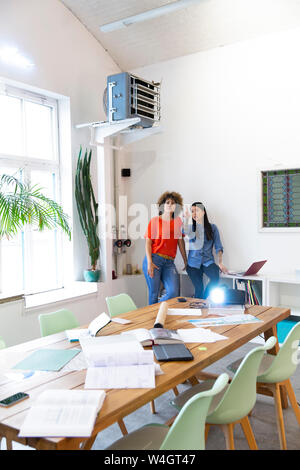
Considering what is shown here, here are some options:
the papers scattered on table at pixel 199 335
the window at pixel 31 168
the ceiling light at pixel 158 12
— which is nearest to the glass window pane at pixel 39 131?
the window at pixel 31 168

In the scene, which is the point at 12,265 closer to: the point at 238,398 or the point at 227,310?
the point at 227,310

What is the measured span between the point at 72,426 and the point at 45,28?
466cm

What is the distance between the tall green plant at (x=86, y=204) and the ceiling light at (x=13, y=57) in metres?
1.18

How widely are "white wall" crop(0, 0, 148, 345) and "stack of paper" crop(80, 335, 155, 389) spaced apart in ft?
7.65

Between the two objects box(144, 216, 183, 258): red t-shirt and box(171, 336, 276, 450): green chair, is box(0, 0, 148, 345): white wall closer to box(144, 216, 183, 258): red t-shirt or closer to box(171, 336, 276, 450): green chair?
box(144, 216, 183, 258): red t-shirt

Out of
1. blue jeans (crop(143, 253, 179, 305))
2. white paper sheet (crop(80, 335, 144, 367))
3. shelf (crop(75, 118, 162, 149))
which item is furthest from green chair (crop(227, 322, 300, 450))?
shelf (crop(75, 118, 162, 149))

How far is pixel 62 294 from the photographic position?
503cm

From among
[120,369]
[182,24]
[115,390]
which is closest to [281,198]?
[182,24]

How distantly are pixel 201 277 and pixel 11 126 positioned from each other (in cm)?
288

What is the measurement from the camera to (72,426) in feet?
4.86

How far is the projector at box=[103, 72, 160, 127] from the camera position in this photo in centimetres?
445

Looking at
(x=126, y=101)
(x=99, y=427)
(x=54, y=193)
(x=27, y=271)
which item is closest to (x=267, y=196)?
(x=126, y=101)
